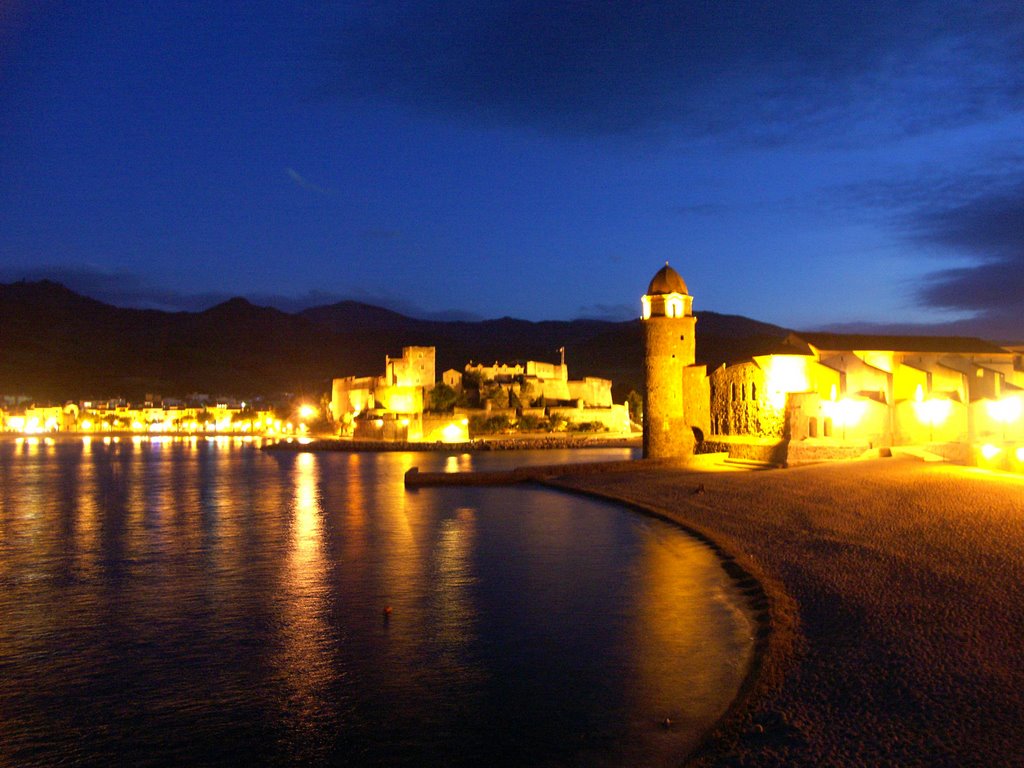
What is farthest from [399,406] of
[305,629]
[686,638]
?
[686,638]

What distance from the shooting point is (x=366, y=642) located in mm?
7820

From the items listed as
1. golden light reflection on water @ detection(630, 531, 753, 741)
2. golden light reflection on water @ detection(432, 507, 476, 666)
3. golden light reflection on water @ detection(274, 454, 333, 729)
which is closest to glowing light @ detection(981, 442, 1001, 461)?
golden light reflection on water @ detection(630, 531, 753, 741)

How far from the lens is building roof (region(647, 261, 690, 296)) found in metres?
21.6

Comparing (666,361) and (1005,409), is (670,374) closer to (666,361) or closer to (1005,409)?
(666,361)

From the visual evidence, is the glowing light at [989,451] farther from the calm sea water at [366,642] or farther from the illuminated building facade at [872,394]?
the calm sea water at [366,642]

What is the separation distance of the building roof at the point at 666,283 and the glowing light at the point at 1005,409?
7436mm

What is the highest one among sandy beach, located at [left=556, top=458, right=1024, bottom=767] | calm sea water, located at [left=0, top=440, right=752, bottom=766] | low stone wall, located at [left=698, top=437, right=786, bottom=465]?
low stone wall, located at [left=698, top=437, right=786, bottom=465]

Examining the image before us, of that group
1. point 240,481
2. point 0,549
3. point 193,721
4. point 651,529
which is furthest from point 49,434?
point 193,721

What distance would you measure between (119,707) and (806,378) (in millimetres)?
15614

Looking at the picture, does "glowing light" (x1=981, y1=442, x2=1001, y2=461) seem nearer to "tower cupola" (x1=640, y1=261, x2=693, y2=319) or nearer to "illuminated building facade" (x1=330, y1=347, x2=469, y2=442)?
"tower cupola" (x1=640, y1=261, x2=693, y2=319)

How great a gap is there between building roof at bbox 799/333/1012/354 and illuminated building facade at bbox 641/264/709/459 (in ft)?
9.74

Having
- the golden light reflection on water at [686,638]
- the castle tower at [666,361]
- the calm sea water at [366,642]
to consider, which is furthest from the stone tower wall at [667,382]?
the golden light reflection on water at [686,638]

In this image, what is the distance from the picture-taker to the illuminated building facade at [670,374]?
21.6 meters

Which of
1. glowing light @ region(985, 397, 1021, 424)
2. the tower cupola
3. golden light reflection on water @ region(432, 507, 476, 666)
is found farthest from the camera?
the tower cupola
